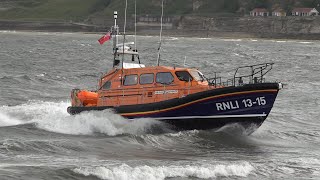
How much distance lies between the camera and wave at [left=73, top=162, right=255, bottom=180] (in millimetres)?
17281

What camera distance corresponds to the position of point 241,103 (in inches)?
901

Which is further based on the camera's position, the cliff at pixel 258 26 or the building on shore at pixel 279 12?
the building on shore at pixel 279 12

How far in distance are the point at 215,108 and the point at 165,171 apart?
5785 millimetres

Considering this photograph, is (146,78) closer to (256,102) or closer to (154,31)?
(256,102)

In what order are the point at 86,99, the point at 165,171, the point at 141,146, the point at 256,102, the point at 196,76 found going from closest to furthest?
the point at 165,171 → the point at 141,146 → the point at 256,102 → the point at 196,76 → the point at 86,99

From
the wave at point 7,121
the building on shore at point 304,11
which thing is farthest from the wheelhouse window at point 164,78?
the building on shore at point 304,11

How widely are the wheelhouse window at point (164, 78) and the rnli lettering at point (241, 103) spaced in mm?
1955

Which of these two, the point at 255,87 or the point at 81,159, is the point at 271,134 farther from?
the point at 81,159

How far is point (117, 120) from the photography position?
957 inches

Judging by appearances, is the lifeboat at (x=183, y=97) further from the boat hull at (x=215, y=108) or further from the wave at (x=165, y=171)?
the wave at (x=165, y=171)

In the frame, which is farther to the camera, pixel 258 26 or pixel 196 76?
pixel 258 26

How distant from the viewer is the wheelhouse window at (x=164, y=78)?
2377cm

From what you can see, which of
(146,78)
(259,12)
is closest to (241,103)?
(146,78)

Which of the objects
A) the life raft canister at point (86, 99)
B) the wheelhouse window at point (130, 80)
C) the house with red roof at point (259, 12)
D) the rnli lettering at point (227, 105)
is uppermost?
the house with red roof at point (259, 12)
